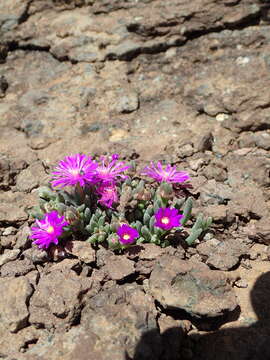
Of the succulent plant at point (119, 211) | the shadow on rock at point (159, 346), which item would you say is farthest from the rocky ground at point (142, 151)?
the succulent plant at point (119, 211)

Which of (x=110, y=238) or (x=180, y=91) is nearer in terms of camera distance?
(x=110, y=238)

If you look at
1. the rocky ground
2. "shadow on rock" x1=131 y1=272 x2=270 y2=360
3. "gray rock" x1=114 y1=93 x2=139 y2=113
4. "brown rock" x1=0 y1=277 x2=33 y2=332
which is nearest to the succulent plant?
the rocky ground

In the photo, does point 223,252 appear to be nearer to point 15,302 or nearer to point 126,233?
point 126,233

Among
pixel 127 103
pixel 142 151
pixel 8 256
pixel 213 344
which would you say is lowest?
pixel 213 344

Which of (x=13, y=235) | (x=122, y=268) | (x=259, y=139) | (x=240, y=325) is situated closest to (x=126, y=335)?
(x=122, y=268)

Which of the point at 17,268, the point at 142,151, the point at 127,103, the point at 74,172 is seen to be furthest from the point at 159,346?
the point at 127,103

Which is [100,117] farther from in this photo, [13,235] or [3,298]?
[3,298]

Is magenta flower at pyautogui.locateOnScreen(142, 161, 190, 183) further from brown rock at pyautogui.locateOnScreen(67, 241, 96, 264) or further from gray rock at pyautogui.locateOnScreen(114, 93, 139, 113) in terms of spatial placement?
gray rock at pyautogui.locateOnScreen(114, 93, 139, 113)
